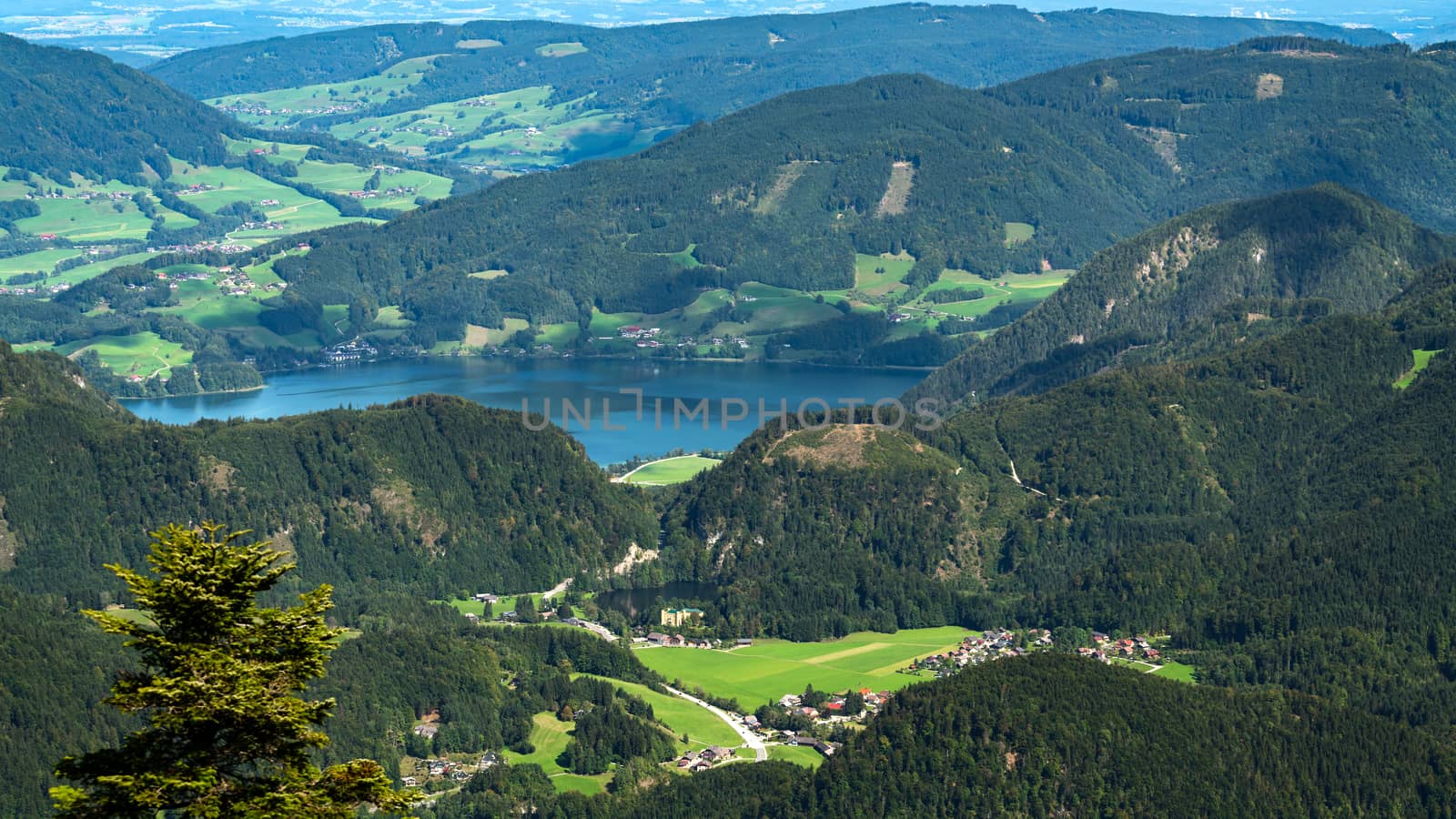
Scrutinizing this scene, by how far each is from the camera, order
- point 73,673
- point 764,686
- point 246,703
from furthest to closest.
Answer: point 764,686 → point 73,673 → point 246,703

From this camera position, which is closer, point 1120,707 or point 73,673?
point 1120,707

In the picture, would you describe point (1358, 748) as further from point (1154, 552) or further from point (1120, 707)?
point (1154, 552)

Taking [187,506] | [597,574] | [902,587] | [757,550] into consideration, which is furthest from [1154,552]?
[187,506]

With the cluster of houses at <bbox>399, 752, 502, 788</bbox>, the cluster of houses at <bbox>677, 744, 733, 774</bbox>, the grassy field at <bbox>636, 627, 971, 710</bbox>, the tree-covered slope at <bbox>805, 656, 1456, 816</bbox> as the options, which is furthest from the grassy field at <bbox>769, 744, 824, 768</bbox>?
the cluster of houses at <bbox>399, 752, 502, 788</bbox>

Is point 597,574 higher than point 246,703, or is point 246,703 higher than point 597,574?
point 246,703

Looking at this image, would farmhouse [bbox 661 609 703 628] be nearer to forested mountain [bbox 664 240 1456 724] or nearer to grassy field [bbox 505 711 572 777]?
forested mountain [bbox 664 240 1456 724]

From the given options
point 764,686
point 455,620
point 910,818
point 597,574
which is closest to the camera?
point 910,818

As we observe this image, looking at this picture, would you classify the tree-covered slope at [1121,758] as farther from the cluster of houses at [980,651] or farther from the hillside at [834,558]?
the hillside at [834,558]


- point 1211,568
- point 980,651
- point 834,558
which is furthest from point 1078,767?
point 834,558
